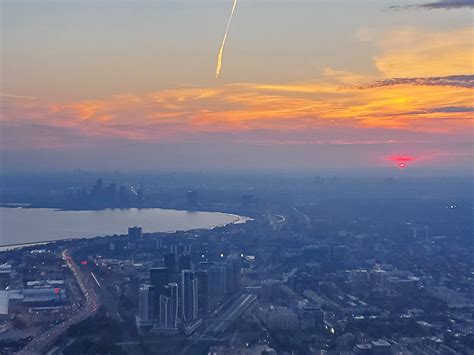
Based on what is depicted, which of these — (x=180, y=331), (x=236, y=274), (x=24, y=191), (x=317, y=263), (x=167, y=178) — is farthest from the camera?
(x=167, y=178)

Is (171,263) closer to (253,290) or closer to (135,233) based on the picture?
(253,290)

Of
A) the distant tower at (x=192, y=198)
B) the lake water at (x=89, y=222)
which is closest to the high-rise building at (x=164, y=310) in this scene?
the lake water at (x=89, y=222)

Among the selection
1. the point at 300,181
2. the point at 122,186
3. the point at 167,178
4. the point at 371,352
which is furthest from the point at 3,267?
the point at 300,181

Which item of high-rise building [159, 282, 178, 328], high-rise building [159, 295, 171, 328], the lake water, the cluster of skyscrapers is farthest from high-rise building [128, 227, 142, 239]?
high-rise building [159, 295, 171, 328]

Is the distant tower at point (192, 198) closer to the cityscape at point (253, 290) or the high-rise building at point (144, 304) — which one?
the cityscape at point (253, 290)

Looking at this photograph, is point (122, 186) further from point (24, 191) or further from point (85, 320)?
point (85, 320)

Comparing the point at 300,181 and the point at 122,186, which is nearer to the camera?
the point at 122,186
